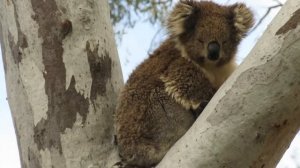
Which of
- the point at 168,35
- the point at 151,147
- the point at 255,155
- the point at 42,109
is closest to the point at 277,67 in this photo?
the point at 255,155

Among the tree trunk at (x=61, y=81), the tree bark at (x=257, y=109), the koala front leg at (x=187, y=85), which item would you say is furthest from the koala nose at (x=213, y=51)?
the tree bark at (x=257, y=109)

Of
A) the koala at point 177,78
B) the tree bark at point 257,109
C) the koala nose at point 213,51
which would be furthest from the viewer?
the koala nose at point 213,51

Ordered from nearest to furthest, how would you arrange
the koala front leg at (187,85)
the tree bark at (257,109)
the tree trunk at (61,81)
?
the tree bark at (257,109), the tree trunk at (61,81), the koala front leg at (187,85)

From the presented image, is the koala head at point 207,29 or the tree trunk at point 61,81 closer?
the tree trunk at point 61,81

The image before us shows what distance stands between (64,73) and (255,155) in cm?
98

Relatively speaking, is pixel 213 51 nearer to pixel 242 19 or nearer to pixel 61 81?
pixel 242 19

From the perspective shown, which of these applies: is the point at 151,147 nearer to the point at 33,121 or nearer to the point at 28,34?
the point at 33,121

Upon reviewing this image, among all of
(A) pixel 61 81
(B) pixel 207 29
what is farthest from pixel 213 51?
(A) pixel 61 81

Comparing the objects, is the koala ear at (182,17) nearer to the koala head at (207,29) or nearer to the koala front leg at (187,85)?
the koala head at (207,29)

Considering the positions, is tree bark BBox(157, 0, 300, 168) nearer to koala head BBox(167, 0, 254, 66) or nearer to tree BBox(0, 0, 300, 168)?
tree BBox(0, 0, 300, 168)

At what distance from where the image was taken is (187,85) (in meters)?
3.02

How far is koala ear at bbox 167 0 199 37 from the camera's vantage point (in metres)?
3.14

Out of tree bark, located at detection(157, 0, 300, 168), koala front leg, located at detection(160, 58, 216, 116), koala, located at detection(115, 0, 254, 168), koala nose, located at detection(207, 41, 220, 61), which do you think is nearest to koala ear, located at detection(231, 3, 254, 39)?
koala, located at detection(115, 0, 254, 168)

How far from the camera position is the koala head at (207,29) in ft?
10.2
